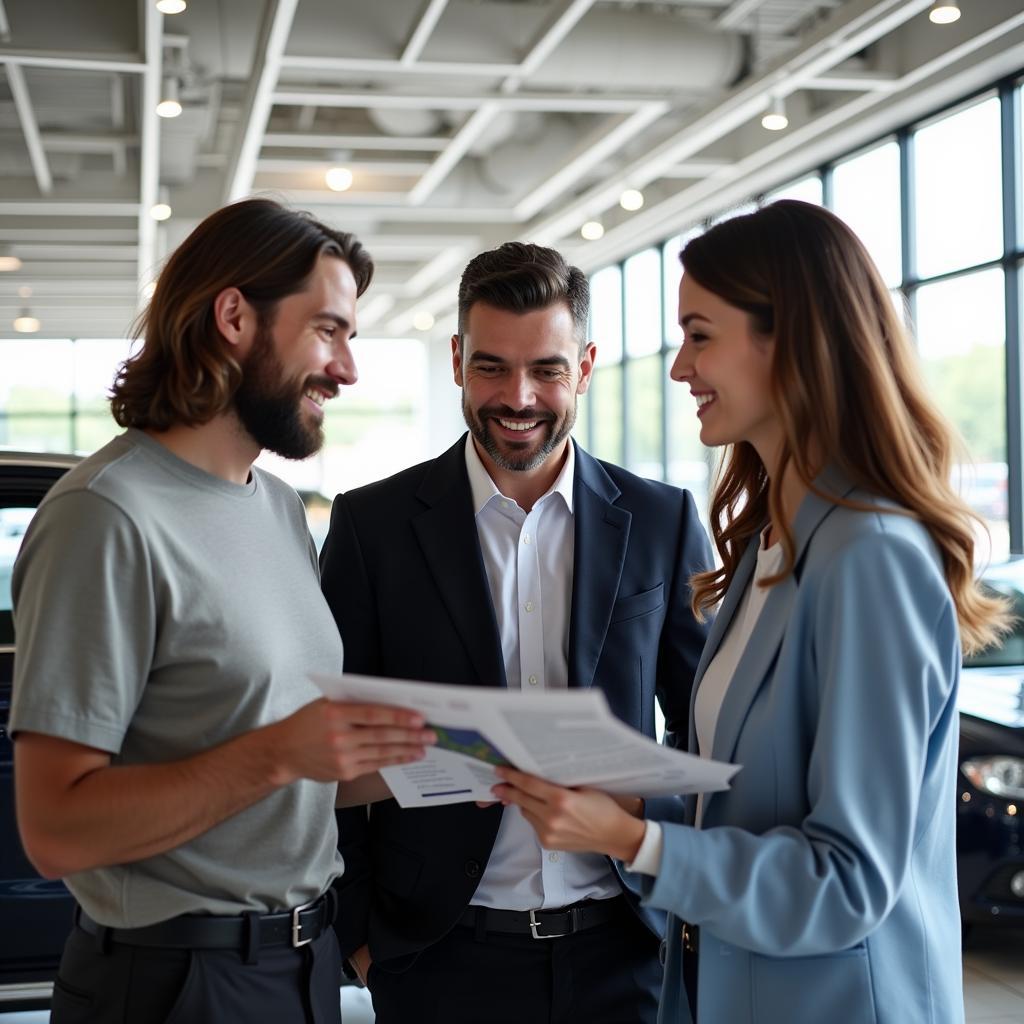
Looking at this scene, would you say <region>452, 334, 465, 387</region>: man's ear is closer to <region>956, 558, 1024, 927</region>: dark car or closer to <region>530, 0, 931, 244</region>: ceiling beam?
<region>956, 558, 1024, 927</region>: dark car

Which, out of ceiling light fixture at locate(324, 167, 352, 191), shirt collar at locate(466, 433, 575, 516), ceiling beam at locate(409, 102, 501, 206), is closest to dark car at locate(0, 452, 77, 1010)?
shirt collar at locate(466, 433, 575, 516)

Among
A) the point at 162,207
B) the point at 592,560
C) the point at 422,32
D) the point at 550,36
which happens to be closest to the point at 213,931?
the point at 592,560

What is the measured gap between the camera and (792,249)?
5.35 feet

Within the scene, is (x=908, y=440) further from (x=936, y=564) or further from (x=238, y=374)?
(x=238, y=374)

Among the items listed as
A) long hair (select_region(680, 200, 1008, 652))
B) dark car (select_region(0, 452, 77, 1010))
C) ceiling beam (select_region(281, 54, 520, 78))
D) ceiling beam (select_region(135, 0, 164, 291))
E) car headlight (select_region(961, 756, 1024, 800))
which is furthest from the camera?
ceiling beam (select_region(281, 54, 520, 78))

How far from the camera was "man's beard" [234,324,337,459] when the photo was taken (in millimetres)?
1738

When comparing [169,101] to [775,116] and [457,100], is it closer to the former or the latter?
[457,100]

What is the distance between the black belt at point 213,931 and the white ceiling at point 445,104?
4112 mm

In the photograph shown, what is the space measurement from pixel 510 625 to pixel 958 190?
758 cm

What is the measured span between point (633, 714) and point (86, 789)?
1.02 metres

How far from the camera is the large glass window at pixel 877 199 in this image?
376 inches

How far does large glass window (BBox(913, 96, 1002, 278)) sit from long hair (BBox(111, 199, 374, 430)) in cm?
749

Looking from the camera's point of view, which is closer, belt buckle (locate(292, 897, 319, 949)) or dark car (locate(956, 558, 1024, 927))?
belt buckle (locate(292, 897, 319, 949))

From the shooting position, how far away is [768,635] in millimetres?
1610
